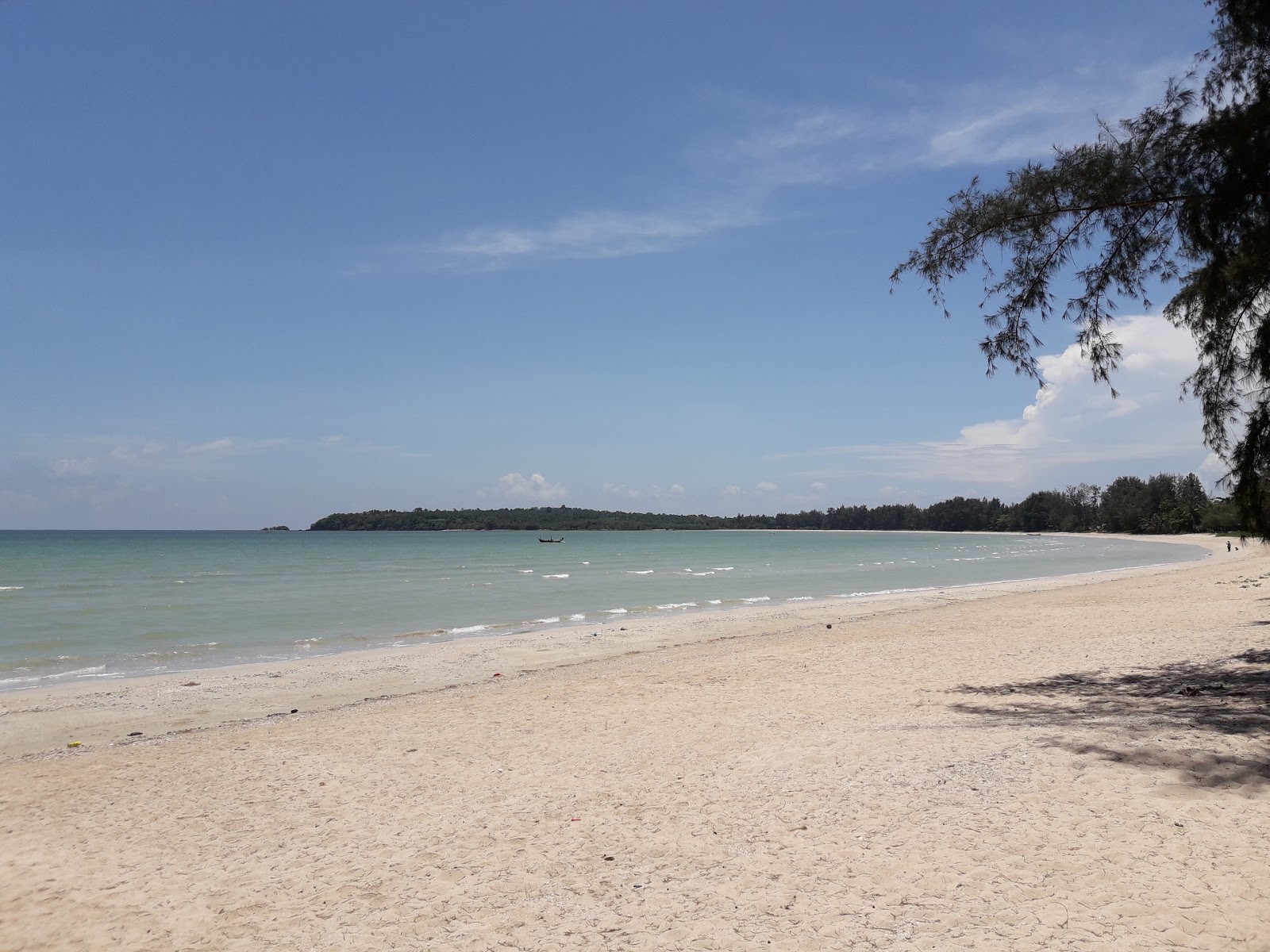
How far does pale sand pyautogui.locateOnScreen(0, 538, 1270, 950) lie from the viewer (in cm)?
423

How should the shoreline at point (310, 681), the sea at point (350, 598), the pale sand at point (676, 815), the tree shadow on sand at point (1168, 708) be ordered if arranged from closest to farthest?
the pale sand at point (676, 815), the tree shadow on sand at point (1168, 708), the shoreline at point (310, 681), the sea at point (350, 598)

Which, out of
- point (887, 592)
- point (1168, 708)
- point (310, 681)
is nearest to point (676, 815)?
point (1168, 708)

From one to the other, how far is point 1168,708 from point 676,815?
5.13m

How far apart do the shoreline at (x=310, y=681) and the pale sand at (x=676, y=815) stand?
0.15 meters

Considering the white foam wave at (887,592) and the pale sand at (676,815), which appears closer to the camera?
the pale sand at (676,815)

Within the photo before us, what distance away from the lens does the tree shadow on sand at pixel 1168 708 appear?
235 inches

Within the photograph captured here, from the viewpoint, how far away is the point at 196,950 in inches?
167

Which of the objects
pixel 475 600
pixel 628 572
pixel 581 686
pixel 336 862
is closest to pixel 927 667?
pixel 581 686

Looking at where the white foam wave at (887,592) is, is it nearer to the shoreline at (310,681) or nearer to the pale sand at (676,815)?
the shoreline at (310,681)

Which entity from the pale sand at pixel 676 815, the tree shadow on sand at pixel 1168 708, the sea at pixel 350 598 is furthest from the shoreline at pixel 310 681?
the tree shadow on sand at pixel 1168 708

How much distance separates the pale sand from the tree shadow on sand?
5 cm

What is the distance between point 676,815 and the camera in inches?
228

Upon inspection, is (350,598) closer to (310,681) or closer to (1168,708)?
(310,681)

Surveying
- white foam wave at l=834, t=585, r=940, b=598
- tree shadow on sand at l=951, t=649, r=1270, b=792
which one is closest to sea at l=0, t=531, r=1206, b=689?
white foam wave at l=834, t=585, r=940, b=598
